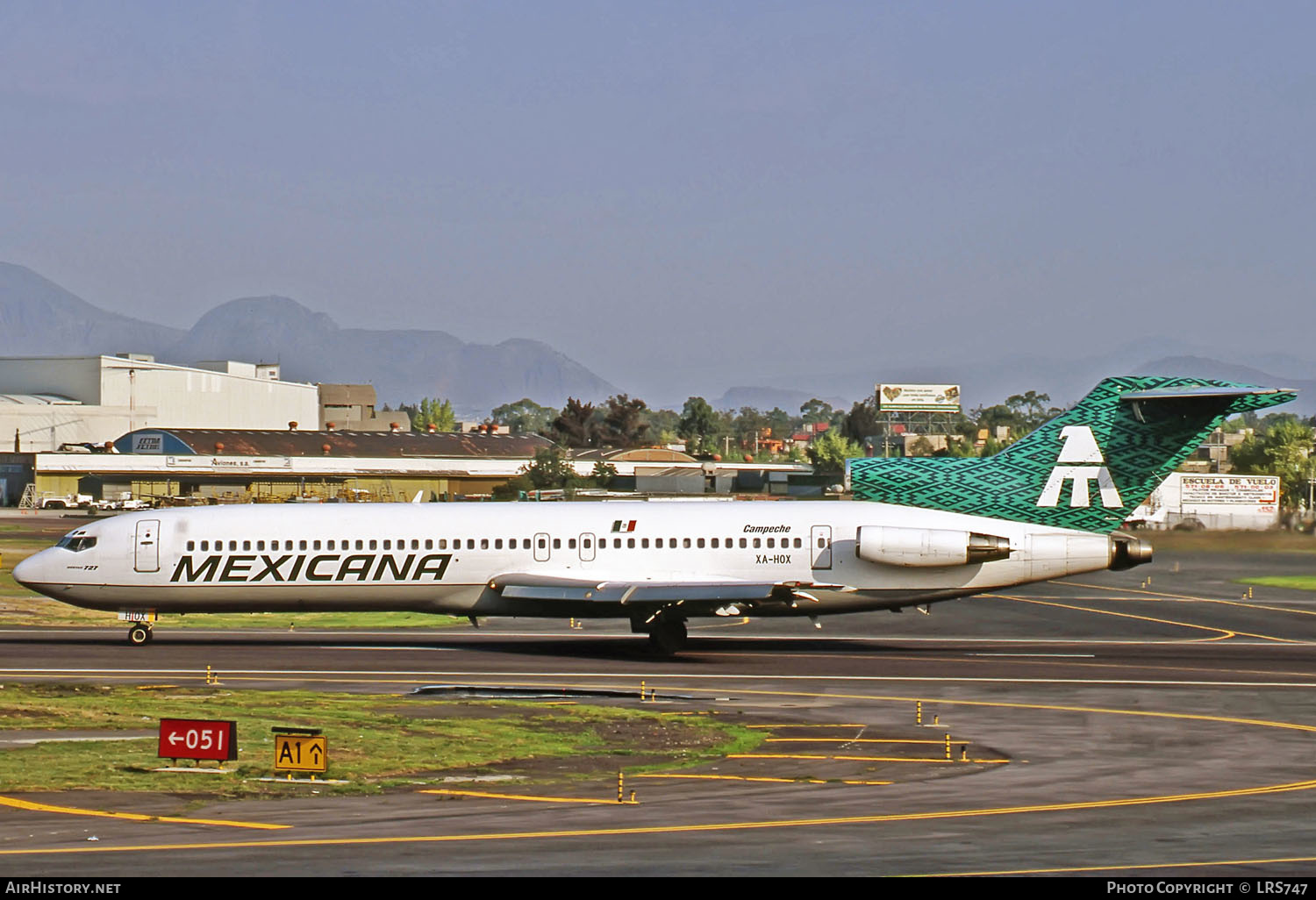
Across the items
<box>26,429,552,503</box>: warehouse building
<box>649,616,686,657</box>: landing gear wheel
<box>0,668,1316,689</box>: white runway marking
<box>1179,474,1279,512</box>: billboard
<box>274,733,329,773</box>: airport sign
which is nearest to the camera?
<box>274,733,329,773</box>: airport sign

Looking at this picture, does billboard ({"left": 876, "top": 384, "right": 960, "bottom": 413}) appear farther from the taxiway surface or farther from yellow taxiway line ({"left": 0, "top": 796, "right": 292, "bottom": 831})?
yellow taxiway line ({"left": 0, "top": 796, "right": 292, "bottom": 831})

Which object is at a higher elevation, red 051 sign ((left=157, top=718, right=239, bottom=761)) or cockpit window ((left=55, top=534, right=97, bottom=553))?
cockpit window ((left=55, top=534, right=97, bottom=553))

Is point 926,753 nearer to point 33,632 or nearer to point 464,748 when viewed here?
point 464,748

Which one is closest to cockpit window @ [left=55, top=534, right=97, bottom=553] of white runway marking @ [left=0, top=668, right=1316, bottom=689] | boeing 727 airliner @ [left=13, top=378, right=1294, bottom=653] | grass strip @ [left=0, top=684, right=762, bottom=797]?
boeing 727 airliner @ [left=13, top=378, right=1294, bottom=653]

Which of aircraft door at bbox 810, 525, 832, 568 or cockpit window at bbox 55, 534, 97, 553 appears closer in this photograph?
aircraft door at bbox 810, 525, 832, 568

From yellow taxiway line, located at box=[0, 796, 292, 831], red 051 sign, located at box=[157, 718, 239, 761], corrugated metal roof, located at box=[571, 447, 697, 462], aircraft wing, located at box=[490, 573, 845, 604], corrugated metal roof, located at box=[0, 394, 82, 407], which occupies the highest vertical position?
corrugated metal roof, located at box=[0, 394, 82, 407]

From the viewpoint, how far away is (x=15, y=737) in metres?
26.5

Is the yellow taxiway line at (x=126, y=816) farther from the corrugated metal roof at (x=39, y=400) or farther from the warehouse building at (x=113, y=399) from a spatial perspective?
the corrugated metal roof at (x=39, y=400)

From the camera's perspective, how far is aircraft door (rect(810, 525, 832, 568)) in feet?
138

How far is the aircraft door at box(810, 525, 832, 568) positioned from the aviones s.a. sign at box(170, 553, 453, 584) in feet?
33.6

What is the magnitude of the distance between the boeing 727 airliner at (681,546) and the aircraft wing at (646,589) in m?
0.10

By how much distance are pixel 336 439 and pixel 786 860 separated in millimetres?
139608

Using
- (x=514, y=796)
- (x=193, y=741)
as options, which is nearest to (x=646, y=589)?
(x=193, y=741)

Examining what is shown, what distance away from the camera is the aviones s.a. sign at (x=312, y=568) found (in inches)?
1657
